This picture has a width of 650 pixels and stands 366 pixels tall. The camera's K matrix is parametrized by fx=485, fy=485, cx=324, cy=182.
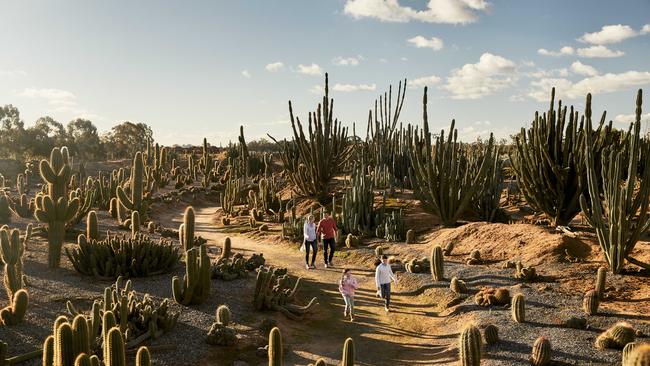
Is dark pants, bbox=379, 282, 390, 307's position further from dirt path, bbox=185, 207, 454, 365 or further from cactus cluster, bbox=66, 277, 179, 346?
cactus cluster, bbox=66, 277, 179, 346

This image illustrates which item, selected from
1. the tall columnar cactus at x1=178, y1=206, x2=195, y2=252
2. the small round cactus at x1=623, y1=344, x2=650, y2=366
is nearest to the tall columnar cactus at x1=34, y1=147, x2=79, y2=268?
the tall columnar cactus at x1=178, y1=206, x2=195, y2=252

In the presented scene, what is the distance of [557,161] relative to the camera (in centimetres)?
1302

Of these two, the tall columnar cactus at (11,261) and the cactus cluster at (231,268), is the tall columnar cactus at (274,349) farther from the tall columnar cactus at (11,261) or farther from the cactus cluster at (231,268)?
the cactus cluster at (231,268)

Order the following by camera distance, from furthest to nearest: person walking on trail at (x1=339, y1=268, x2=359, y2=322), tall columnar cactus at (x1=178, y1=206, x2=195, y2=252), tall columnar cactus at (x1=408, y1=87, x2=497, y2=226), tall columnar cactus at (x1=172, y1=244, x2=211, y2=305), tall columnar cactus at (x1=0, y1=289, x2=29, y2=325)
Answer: tall columnar cactus at (x1=408, y1=87, x2=497, y2=226) → tall columnar cactus at (x1=178, y1=206, x2=195, y2=252) → person walking on trail at (x1=339, y1=268, x2=359, y2=322) → tall columnar cactus at (x1=172, y1=244, x2=211, y2=305) → tall columnar cactus at (x1=0, y1=289, x2=29, y2=325)

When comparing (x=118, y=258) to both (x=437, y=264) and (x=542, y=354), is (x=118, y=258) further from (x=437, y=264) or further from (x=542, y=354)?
(x=542, y=354)

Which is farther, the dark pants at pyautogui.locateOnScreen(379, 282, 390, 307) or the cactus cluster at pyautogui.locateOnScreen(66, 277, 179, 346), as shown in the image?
the dark pants at pyautogui.locateOnScreen(379, 282, 390, 307)

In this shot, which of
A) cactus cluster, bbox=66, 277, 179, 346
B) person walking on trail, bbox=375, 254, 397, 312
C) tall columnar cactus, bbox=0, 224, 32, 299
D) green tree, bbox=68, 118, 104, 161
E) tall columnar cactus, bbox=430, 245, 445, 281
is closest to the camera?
cactus cluster, bbox=66, 277, 179, 346

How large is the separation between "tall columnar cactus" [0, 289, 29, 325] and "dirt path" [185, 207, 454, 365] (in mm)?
4002

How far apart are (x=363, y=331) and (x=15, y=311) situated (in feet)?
18.4

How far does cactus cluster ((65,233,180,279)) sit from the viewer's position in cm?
988

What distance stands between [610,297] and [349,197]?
8615mm

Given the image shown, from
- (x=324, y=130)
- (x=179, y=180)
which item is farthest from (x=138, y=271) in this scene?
(x=179, y=180)

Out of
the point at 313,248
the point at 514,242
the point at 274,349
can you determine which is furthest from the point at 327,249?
the point at 274,349

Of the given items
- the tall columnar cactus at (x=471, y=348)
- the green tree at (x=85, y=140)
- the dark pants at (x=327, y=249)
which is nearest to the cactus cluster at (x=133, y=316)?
the tall columnar cactus at (x=471, y=348)
